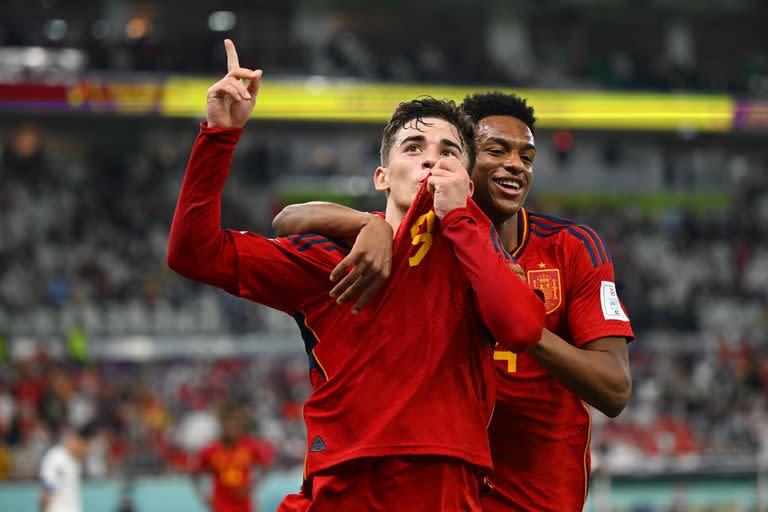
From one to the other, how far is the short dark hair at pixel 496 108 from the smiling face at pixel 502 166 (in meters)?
0.03

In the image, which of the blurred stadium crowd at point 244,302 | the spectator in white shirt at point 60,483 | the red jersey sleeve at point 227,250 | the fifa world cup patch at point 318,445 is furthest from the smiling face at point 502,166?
the blurred stadium crowd at point 244,302

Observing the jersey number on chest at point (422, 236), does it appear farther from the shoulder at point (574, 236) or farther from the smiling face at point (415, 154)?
the shoulder at point (574, 236)

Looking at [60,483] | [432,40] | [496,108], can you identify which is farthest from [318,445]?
[432,40]

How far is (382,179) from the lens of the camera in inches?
122

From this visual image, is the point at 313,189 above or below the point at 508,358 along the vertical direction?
below

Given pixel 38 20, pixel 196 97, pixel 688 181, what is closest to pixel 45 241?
pixel 196 97

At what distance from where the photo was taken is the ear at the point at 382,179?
10.1 ft

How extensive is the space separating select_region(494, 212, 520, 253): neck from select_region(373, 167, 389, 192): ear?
2.80ft

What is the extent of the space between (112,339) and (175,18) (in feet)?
43.4

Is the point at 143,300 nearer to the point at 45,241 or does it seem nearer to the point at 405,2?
the point at 45,241

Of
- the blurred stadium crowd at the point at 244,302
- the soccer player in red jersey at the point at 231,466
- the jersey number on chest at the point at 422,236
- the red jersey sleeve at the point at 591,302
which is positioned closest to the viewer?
the jersey number on chest at the point at 422,236

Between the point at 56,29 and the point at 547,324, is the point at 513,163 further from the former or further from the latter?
the point at 56,29

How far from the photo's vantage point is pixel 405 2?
96.5 feet

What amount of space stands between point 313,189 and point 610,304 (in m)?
23.4
